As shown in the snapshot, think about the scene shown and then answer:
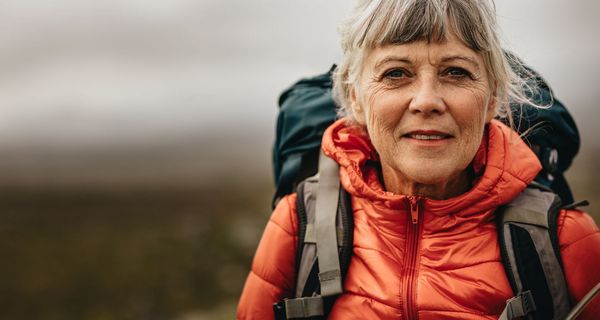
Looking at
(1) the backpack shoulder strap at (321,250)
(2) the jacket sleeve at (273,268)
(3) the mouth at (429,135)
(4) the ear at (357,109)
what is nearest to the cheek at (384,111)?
(3) the mouth at (429,135)

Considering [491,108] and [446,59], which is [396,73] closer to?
[446,59]

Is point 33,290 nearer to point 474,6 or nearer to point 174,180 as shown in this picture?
point 474,6

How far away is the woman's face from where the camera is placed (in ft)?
9.28

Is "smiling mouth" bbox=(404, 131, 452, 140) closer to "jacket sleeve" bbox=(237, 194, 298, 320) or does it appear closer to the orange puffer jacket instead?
the orange puffer jacket

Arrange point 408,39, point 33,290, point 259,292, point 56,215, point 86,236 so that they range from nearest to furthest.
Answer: point 408,39, point 259,292, point 33,290, point 86,236, point 56,215

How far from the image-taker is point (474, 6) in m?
2.89

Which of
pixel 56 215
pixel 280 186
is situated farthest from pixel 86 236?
pixel 280 186

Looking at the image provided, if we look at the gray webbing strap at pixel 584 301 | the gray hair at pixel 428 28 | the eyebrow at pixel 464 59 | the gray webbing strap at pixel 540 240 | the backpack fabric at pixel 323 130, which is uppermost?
the gray hair at pixel 428 28

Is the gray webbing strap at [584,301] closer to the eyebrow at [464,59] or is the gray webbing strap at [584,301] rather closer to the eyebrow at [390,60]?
the eyebrow at [464,59]

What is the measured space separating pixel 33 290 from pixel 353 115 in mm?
19270

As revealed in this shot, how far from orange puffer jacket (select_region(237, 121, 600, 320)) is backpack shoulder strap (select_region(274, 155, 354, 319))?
66 millimetres

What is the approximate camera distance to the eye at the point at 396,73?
2906mm

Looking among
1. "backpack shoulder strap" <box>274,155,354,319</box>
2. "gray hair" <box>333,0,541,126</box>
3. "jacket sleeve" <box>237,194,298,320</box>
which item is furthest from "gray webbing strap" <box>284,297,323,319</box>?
"gray hair" <box>333,0,541,126</box>

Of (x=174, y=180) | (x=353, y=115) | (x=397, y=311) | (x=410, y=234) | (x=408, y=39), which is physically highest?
(x=408, y=39)
